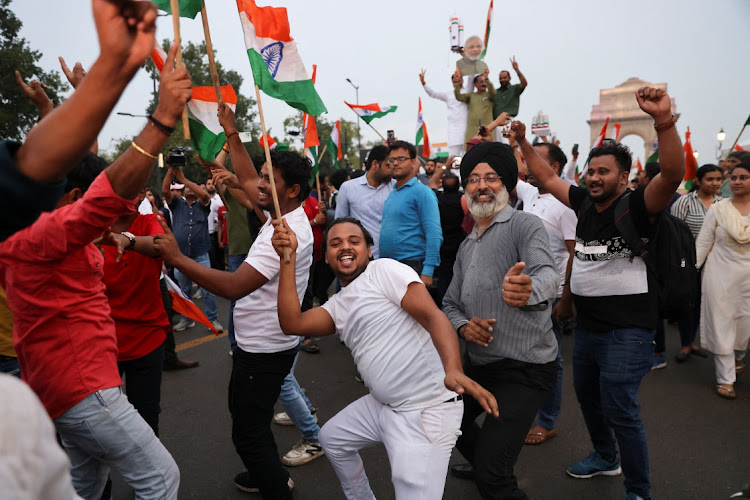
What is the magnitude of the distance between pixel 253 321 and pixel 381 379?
92cm

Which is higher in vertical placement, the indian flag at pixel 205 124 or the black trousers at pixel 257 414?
the indian flag at pixel 205 124

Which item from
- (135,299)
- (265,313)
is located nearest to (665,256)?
(265,313)

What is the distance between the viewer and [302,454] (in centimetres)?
364

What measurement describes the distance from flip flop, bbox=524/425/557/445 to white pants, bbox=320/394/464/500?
1.71 m

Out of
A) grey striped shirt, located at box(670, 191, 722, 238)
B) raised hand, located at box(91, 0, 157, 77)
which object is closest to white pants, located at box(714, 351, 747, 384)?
grey striped shirt, located at box(670, 191, 722, 238)

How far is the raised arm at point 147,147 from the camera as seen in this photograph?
141 centimetres

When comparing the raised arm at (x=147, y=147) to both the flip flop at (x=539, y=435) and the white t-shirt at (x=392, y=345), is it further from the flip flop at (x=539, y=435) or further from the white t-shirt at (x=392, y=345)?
the flip flop at (x=539, y=435)

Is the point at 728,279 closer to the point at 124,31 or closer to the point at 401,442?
the point at 401,442

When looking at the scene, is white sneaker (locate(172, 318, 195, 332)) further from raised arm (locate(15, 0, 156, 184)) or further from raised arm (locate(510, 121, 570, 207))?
raised arm (locate(15, 0, 156, 184))

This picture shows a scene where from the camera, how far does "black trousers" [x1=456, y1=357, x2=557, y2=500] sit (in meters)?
2.34

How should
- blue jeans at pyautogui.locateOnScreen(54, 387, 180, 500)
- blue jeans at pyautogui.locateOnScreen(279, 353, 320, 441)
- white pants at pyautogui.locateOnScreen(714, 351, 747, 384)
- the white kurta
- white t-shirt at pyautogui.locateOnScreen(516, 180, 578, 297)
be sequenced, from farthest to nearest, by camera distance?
the white kurta, white pants at pyautogui.locateOnScreen(714, 351, 747, 384), white t-shirt at pyautogui.locateOnScreen(516, 180, 578, 297), blue jeans at pyautogui.locateOnScreen(279, 353, 320, 441), blue jeans at pyautogui.locateOnScreen(54, 387, 180, 500)

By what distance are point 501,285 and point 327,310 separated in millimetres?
902

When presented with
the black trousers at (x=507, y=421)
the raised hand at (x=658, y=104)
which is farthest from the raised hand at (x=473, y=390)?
the raised hand at (x=658, y=104)

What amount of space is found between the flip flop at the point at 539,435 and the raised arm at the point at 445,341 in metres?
1.98
